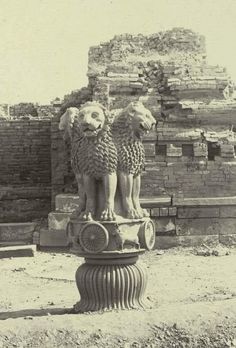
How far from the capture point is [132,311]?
24.0 feet

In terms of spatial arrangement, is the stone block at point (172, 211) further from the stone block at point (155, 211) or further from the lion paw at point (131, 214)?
the lion paw at point (131, 214)

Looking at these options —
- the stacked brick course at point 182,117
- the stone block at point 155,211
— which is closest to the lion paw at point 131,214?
the stone block at point 155,211

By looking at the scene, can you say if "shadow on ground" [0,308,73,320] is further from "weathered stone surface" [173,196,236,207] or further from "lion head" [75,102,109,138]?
"weathered stone surface" [173,196,236,207]

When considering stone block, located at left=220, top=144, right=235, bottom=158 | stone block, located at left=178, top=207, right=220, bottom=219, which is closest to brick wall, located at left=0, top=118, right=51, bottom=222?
stone block, located at left=178, top=207, right=220, bottom=219

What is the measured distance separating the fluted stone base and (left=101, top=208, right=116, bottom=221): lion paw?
487 mm

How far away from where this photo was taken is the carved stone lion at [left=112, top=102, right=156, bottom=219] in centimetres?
817

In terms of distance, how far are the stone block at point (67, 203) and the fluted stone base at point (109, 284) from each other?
232 inches

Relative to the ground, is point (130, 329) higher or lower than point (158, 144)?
lower

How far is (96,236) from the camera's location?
25.8ft

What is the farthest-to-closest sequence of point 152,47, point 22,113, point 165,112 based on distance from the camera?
point 22,113 → point 152,47 → point 165,112

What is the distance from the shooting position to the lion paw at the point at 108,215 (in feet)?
26.2

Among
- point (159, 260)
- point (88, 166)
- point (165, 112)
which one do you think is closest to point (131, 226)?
point (88, 166)

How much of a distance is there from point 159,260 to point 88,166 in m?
5.14

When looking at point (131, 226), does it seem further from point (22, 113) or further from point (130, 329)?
point (22, 113)
